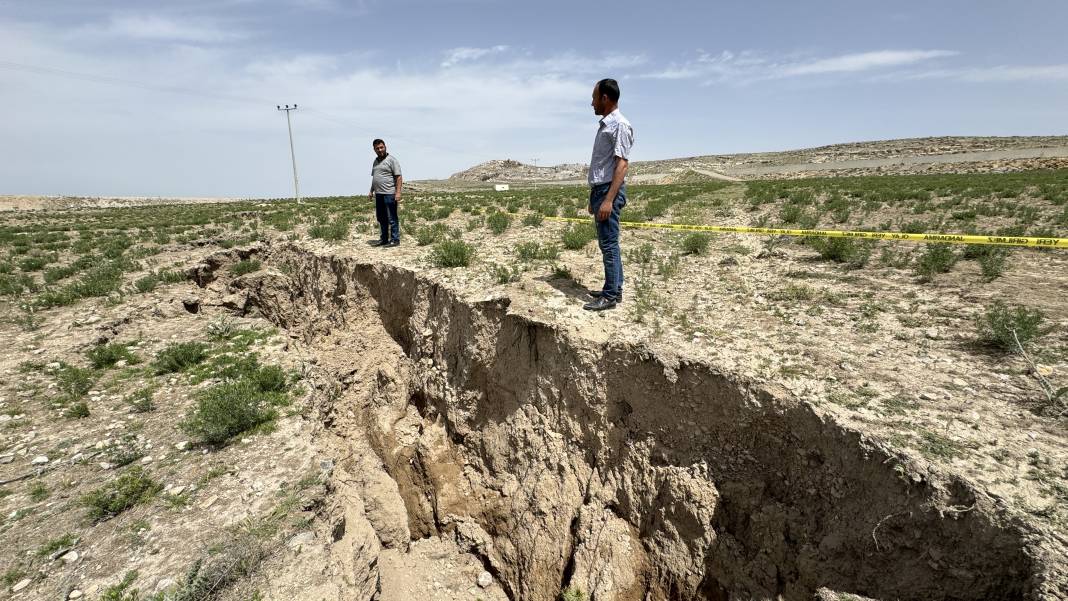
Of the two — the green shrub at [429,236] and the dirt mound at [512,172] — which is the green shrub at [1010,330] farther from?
the dirt mound at [512,172]

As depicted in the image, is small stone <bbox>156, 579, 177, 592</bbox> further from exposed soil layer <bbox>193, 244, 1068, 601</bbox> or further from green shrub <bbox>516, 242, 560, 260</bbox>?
green shrub <bbox>516, 242, 560, 260</bbox>

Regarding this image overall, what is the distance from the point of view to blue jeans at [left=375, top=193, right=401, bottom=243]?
974 centimetres

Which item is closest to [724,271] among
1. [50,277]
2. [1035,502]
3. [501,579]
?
[1035,502]

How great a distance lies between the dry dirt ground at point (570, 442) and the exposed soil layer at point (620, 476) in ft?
0.08

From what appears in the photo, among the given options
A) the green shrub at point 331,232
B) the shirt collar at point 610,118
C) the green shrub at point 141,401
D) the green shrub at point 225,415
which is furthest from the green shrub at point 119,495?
the green shrub at point 331,232

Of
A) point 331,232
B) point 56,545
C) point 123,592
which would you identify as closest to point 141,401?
point 56,545

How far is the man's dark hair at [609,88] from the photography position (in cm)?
497

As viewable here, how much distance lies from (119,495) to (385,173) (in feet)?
21.9

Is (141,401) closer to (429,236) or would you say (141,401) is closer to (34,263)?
(429,236)

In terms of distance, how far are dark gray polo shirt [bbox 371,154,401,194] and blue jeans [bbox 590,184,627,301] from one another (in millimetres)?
5409

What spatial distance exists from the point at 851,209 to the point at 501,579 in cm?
1313

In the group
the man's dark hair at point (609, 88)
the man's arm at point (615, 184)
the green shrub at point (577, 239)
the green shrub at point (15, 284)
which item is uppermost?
the man's dark hair at point (609, 88)

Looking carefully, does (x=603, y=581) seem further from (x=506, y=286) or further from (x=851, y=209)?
(x=851, y=209)

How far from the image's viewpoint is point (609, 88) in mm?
4969
